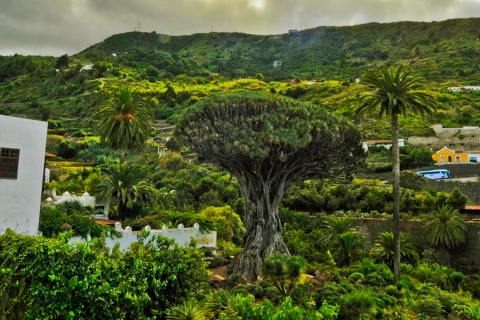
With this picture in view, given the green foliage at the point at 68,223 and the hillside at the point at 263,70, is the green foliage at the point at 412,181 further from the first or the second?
the green foliage at the point at 68,223

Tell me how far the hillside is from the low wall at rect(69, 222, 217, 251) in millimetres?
43915

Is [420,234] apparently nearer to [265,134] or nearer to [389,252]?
[389,252]

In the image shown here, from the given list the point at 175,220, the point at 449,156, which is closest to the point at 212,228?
the point at 175,220

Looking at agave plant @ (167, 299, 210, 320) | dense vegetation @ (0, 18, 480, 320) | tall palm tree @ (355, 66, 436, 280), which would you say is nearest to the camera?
dense vegetation @ (0, 18, 480, 320)

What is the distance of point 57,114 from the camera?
8550 centimetres

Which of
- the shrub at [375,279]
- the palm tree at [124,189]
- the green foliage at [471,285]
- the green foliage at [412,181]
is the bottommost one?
the green foliage at [471,285]

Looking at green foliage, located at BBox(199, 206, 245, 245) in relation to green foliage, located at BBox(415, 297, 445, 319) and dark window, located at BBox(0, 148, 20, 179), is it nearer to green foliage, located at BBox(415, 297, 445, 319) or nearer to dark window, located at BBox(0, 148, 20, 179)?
green foliage, located at BBox(415, 297, 445, 319)

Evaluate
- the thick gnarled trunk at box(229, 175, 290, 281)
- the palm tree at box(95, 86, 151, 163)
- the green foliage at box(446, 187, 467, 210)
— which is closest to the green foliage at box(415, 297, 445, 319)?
the thick gnarled trunk at box(229, 175, 290, 281)

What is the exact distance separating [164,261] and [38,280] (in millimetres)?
3143

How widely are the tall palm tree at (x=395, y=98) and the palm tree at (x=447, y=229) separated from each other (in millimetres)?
5941

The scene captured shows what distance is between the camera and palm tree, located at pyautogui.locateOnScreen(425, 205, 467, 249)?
27.3m

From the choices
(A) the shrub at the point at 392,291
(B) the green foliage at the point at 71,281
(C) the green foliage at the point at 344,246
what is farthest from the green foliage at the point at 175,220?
(B) the green foliage at the point at 71,281

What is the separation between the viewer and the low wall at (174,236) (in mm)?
21688

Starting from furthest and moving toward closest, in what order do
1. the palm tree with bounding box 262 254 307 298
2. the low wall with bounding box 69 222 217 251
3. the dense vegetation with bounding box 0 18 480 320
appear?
the low wall with bounding box 69 222 217 251
the palm tree with bounding box 262 254 307 298
the dense vegetation with bounding box 0 18 480 320
